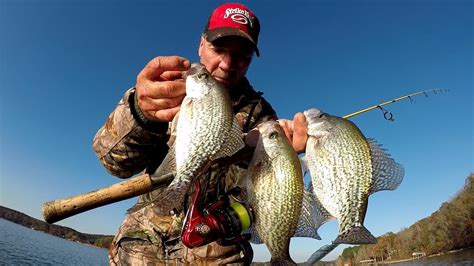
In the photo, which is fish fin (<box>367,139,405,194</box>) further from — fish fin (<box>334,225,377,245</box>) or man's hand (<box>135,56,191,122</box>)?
man's hand (<box>135,56,191,122</box>)

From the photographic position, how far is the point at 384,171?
10.6 ft

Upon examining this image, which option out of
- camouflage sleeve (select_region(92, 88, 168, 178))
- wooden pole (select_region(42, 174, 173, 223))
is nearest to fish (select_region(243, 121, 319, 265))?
wooden pole (select_region(42, 174, 173, 223))

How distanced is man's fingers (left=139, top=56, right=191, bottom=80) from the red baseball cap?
1664 millimetres

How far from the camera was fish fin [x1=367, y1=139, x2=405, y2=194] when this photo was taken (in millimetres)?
3184

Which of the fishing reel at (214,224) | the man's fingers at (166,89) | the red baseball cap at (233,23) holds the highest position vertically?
the red baseball cap at (233,23)

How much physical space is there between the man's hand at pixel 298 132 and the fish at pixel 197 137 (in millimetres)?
702

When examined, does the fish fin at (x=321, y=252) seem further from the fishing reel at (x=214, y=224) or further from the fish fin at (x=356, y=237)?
the fishing reel at (x=214, y=224)

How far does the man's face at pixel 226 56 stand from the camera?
4.74m

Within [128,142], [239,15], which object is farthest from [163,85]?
[239,15]

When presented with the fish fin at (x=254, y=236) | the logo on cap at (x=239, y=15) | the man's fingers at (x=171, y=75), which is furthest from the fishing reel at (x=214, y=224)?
the logo on cap at (x=239, y=15)

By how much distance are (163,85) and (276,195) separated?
4.22ft

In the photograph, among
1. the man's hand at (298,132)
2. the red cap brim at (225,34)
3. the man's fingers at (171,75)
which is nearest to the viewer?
the man's fingers at (171,75)

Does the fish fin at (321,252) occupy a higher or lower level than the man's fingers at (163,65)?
lower

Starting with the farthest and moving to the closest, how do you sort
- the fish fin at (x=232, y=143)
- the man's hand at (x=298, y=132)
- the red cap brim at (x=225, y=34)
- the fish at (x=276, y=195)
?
1. the red cap brim at (x=225, y=34)
2. the man's hand at (x=298, y=132)
3. the fish at (x=276, y=195)
4. the fish fin at (x=232, y=143)
